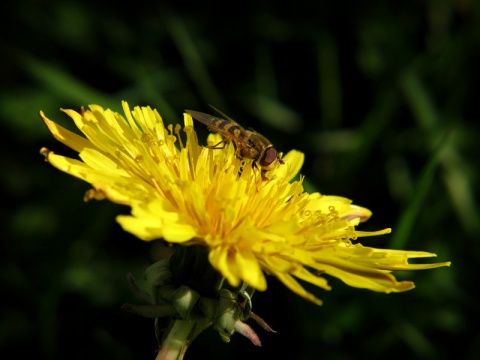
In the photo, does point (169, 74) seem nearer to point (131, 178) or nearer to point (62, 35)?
point (62, 35)

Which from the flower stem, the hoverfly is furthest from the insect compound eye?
the flower stem

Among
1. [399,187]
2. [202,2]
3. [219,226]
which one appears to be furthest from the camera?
[202,2]

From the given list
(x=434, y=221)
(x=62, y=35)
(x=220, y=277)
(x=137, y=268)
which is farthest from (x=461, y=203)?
(x=62, y=35)

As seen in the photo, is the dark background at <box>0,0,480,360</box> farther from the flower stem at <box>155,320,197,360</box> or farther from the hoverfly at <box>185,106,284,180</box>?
the flower stem at <box>155,320,197,360</box>

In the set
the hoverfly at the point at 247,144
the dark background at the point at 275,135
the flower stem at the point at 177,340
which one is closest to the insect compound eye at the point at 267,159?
the hoverfly at the point at 247,144

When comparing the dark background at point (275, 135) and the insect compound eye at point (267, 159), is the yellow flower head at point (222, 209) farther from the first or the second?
the dark background at point (275, 135)

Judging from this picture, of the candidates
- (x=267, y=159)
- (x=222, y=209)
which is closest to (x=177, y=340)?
(x=222, y=209)
